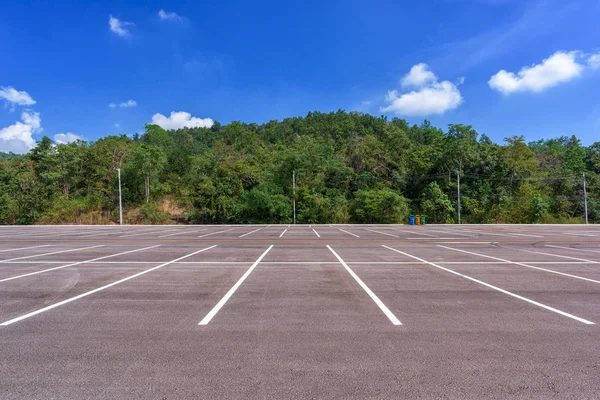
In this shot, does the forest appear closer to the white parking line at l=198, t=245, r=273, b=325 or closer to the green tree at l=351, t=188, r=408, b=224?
the green tree at l=351, t=188, r=408, b=224

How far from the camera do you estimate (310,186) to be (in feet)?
136

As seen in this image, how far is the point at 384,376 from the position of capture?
126 inches

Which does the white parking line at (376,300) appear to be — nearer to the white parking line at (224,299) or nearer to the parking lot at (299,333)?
the parking lot at (299,333)

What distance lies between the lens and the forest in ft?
127

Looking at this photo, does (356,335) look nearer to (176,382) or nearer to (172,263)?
(176,382)

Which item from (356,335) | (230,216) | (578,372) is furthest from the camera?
(230,216)

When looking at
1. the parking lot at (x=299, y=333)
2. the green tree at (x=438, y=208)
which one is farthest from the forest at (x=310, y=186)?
the parking lot at (x=299, y=333)

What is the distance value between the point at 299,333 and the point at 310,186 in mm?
37416

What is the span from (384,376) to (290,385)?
100cm

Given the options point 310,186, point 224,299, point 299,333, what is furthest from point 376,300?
point 310,186

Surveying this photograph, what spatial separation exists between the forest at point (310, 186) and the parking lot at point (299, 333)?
3032cm

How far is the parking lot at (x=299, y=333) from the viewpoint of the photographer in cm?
308

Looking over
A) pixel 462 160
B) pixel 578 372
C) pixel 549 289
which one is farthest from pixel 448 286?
pixel 462 160

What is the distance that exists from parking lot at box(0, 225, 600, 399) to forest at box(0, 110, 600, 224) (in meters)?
30.3
